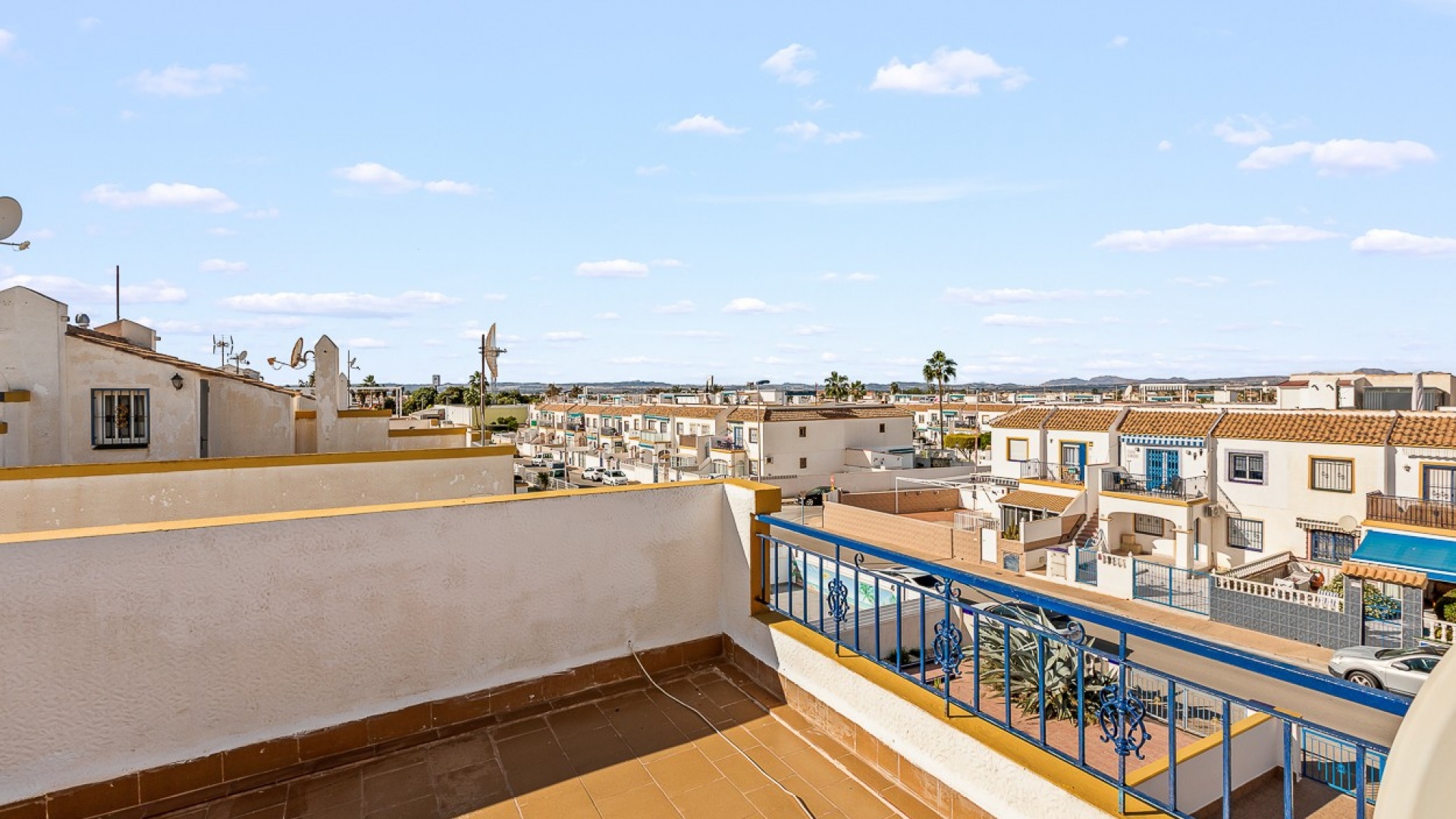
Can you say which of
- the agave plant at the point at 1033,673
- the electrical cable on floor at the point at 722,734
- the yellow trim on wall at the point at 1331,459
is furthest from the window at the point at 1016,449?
the electrical cable on floor at the point at 722,734

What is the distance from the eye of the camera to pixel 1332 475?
64.9 ft

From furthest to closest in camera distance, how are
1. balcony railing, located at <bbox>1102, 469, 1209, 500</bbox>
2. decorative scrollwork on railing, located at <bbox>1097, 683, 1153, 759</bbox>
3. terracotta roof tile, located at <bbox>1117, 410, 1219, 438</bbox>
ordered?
terracotta roof tile, located at <bbox>1117, 410, 1219, 438</bbox> < balcony railing, located at <bbox>1102, 469, 1209, 500</bbox> < decorative scrollwork on railing, located at <bbox>1097, 683, 1153, 759</bbox>

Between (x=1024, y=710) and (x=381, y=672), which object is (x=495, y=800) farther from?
(x=1024, y=710)

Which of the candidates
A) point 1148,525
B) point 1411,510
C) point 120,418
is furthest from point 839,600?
point 1148,525

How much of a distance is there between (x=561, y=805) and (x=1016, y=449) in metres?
29.2

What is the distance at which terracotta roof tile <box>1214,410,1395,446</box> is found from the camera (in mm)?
19516

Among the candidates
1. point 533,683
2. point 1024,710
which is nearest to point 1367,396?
point 1024,710

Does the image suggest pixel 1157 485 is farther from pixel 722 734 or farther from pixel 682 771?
pixel 682 771

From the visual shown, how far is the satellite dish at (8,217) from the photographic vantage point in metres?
7.71

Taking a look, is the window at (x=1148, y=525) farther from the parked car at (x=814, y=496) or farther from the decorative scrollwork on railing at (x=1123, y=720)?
the decorative scrollwork on railing at (x=1123, y=720)

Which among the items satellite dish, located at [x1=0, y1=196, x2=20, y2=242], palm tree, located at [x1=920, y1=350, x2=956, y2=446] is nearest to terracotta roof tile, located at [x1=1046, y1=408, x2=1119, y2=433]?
palm tree, located at [x1=920, y1=350, x2=956, y2=446]

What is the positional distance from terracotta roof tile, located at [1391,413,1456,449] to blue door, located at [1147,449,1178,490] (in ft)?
18.4

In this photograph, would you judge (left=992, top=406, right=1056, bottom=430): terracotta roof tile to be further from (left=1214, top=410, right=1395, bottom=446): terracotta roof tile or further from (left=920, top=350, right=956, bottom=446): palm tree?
(left=920, top=350, right=956, bottom=446): palm tree

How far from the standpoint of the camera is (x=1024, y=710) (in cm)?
346
